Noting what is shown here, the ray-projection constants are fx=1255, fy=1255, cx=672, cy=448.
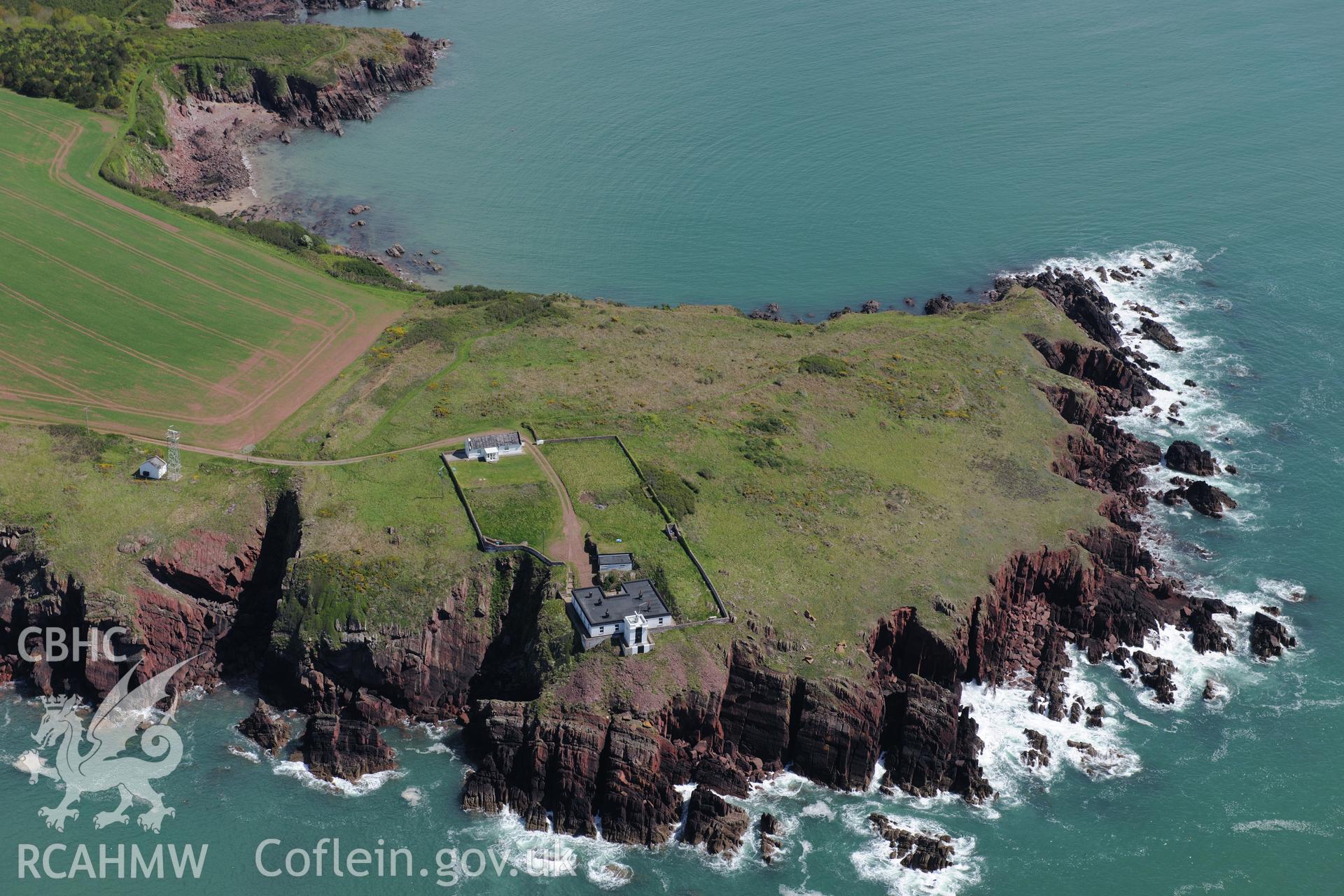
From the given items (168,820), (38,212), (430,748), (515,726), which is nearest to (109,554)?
(168,820)

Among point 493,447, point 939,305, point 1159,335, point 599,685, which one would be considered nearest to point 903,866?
point 599,685

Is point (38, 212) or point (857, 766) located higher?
point (38, 212)

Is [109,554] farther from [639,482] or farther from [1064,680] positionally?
[1064,680]

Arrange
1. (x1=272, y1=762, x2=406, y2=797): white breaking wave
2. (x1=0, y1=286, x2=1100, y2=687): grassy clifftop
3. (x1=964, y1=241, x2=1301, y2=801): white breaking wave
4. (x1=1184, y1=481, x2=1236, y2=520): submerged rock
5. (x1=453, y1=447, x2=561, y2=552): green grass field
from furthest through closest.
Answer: (x1=1184, y1=481, x2=1236, y2=520): submerged rock
(x1=453, y1=447, x2=561, y2=552): green grass field
(x1=0, y1=286, x2=1100, y2=687): grassy clifftop
(x1=964, y1=241, x2=1301, y2=801): white breaking wave
(x1=272, y1=762, x2=406, y2=797): white breaking wave

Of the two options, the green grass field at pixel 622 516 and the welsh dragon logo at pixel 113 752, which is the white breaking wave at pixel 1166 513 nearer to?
Answer: the green grass field at pixel 622 516

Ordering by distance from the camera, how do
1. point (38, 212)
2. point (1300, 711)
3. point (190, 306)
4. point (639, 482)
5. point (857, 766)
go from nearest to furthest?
point (857, 766)
point (1300, 711)
point (639, 482)
point (190, 306)
point (38, 212)

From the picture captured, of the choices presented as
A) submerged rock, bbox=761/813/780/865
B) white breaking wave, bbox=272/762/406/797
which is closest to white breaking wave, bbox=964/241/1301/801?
submerged rock, bbox=761/813/780/865

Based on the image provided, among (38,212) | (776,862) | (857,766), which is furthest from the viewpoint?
(38,212)

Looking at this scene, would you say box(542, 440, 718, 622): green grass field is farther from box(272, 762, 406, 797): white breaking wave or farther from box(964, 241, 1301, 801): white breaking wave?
box(272, 762, 406, 797): white breaking wave
